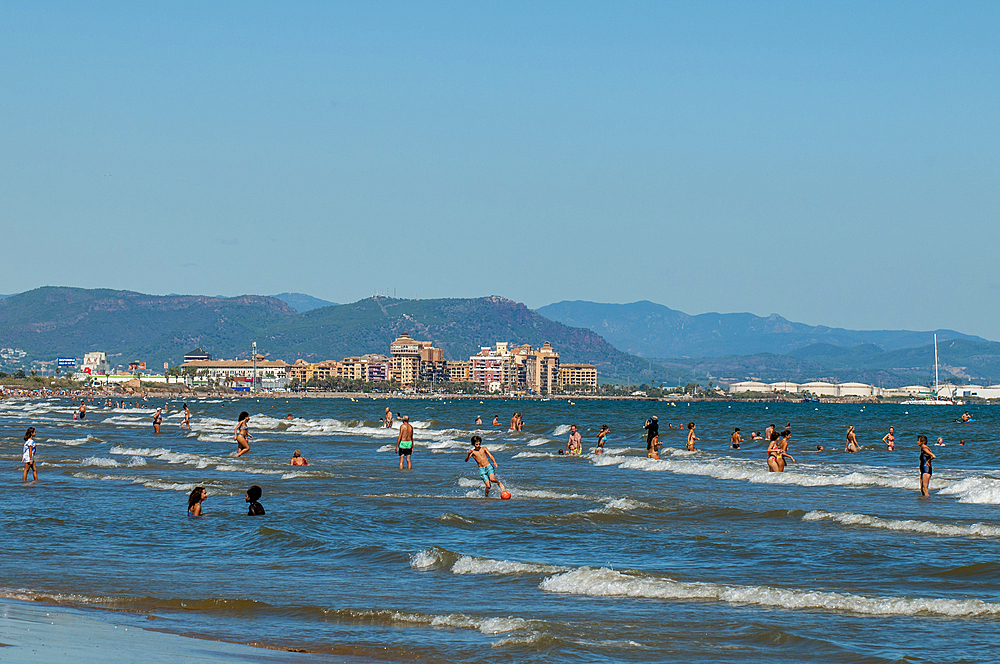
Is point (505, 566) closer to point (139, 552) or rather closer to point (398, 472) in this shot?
point (139, 552)

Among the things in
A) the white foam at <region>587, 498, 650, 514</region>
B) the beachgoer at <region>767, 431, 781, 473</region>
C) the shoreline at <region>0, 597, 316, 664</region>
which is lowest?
the shoreline at <region>0, 597, 316, 664</region>

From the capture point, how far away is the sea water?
10844 mm

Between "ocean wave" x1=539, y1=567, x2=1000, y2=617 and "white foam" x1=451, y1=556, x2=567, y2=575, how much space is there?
2.61 ft

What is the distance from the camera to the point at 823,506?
2212 cm

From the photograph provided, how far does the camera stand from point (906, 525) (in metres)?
18.3

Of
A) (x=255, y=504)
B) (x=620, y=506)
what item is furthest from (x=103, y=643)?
(x=620, y=506)

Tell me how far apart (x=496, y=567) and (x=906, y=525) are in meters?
8.09

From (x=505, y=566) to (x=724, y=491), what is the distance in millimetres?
12618

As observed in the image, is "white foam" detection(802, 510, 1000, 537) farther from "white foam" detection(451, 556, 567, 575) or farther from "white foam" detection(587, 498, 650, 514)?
"white foam" detection(451, 556, 567, 575)

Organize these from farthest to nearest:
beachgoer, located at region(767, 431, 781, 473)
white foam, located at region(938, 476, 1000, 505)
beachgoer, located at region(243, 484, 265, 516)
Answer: beachgoer, located at region(767, 431, 781, 473), white foam, located at region(938, 476, 1000, 505), beachgoer, located at region(243, 484, 265, 516)

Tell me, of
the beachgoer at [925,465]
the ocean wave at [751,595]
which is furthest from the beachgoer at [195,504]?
the beachgoer at [925,465]

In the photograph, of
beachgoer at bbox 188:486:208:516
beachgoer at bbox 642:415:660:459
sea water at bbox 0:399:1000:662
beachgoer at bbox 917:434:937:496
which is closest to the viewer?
sea water at bbox 0:399:1000:662

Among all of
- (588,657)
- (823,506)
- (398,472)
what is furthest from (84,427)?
(588,657)

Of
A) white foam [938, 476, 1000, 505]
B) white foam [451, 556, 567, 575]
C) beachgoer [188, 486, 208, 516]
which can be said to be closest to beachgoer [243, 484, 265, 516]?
beachgoer [188, 486, 208, 516]
